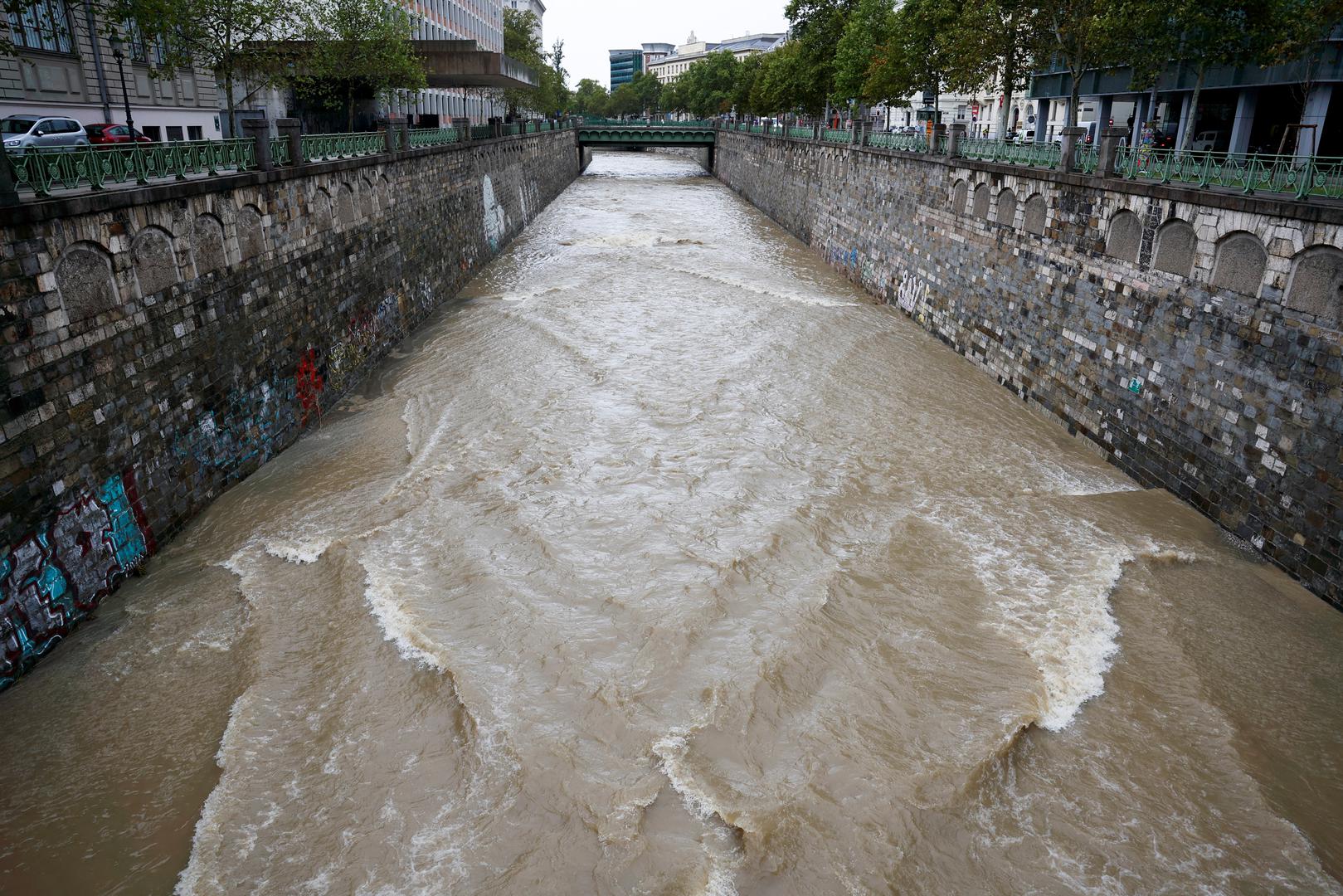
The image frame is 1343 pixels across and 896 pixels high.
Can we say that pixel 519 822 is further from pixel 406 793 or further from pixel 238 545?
pixel 238 545

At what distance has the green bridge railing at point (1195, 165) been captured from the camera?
12.8 m

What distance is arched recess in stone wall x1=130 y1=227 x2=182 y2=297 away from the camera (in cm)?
1259

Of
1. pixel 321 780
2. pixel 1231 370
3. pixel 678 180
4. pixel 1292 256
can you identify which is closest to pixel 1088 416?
pixel 1231 370

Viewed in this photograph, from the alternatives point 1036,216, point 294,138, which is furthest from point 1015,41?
point 294,138

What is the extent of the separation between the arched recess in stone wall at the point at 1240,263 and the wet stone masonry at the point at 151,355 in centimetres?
1657

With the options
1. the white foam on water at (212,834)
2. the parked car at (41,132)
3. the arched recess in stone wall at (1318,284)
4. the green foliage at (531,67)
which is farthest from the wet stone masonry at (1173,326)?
the green foliage at (531,67)

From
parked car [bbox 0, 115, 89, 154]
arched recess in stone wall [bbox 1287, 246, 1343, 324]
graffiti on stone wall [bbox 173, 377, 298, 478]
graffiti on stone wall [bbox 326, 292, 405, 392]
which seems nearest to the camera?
arched recess in stone wall [bbox 1287, 246, 1343, 324]

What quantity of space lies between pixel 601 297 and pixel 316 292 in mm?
11799

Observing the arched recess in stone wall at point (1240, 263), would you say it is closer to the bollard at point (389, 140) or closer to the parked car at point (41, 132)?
the bollard at point (389, 140)

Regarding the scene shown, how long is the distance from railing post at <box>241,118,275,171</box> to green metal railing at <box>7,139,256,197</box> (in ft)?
1.08

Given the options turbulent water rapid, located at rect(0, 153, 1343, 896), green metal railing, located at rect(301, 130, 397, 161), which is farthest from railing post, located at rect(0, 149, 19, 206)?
green metal railing, located at rect(301, 130, 397, 161)

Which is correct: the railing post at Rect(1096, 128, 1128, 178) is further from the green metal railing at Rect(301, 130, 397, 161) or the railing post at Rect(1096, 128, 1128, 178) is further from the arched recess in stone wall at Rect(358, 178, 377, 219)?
the arched recess in stone wall at Rect(358, 178, 377, 219)

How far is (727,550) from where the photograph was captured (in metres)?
13.2

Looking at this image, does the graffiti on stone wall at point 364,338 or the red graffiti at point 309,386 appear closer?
the red graffiti at point 309,386
